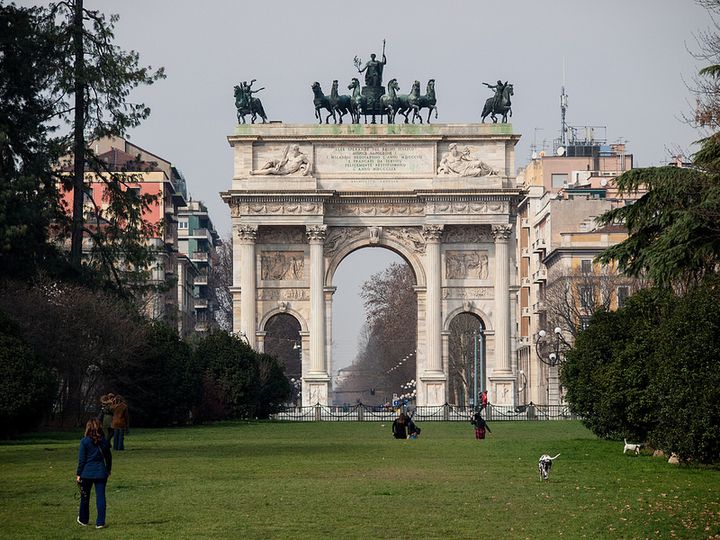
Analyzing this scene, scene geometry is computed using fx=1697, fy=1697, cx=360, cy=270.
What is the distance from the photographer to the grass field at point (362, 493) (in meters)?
23.2

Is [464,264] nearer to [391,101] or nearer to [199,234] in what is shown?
[391,101]

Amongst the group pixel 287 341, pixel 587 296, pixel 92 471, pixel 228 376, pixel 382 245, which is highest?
pixel 382 245

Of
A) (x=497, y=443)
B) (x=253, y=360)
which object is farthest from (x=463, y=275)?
(x=497, y=443)

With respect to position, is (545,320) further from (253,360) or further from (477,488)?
(477,488)

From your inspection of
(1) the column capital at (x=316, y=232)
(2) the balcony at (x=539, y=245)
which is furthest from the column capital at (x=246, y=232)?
(2) the balcony at (x=539, y=245)

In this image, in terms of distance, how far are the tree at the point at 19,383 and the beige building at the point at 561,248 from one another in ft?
171

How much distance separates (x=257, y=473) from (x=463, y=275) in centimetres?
5776

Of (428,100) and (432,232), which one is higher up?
(428,100)

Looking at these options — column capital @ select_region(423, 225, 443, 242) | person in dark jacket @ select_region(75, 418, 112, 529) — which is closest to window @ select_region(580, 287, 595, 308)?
column capital @ select_region(423, 225, 443, 242)

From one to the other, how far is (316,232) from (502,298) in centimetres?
1051

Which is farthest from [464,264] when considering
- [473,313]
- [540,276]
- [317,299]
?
[540,276]

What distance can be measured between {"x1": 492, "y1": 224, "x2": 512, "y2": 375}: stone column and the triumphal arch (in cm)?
5

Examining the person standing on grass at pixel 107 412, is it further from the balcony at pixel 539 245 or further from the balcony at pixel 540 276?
the balcony at pixel 539 245

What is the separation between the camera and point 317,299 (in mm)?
90562
